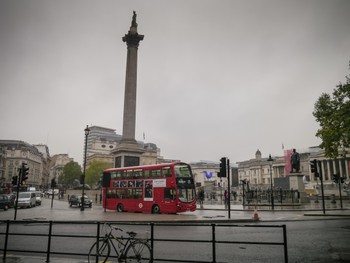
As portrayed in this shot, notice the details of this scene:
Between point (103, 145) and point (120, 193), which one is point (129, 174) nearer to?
point (120, 193)

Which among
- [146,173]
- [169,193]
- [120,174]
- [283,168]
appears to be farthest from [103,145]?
[169,193]

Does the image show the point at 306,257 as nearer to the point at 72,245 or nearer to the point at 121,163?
the point at 72,245

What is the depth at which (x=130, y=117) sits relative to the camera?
43.9 metres

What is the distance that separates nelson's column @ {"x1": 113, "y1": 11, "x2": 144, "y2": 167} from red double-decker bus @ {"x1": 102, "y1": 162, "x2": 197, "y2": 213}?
1229 centimetres

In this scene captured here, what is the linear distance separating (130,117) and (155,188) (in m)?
20.7

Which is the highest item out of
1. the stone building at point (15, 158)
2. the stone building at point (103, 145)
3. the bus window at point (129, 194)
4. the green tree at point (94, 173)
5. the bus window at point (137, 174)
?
the stone building at point (103, 145)

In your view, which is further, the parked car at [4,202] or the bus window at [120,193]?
the parked car at [4,202]

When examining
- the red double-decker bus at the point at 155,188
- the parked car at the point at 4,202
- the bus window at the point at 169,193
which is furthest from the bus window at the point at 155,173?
the parked car at the point at 4,202

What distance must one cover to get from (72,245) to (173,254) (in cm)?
422

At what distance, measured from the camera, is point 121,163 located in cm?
4162

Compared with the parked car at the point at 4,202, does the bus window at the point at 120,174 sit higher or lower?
higher

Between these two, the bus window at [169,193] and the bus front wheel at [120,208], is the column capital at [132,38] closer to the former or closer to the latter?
the bus front wheel at [120,208]

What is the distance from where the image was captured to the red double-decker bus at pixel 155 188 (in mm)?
23969

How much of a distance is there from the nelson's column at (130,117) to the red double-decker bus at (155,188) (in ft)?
40.3
